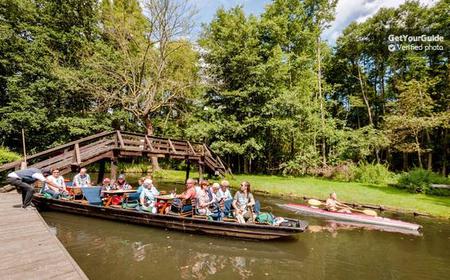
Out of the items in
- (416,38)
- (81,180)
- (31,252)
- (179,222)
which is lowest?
(179,222)

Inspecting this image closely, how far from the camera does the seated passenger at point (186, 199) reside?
1111cm

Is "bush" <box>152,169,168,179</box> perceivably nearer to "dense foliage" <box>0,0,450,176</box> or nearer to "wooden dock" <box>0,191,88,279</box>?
"dense foliage" <box>0,0,450,176</box>

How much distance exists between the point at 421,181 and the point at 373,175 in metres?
4.00

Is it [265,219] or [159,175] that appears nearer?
[265,219]

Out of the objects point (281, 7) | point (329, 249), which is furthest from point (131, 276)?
point (281, 7)

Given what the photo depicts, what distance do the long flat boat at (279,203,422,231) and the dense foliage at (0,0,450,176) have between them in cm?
1103

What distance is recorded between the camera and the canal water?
24.7 feet

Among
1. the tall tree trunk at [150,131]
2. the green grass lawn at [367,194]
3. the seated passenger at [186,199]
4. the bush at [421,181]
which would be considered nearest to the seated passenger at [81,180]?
the seated passenger at [186,199]

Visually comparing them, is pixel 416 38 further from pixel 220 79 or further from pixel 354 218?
pixel 354 218

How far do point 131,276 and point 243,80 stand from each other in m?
24.0

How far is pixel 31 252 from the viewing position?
615cm

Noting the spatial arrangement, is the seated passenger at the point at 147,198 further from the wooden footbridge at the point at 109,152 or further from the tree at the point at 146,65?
the tree at the point at 146,65

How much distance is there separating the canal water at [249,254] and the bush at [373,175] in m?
10.4

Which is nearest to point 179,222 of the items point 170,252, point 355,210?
point 170,252
